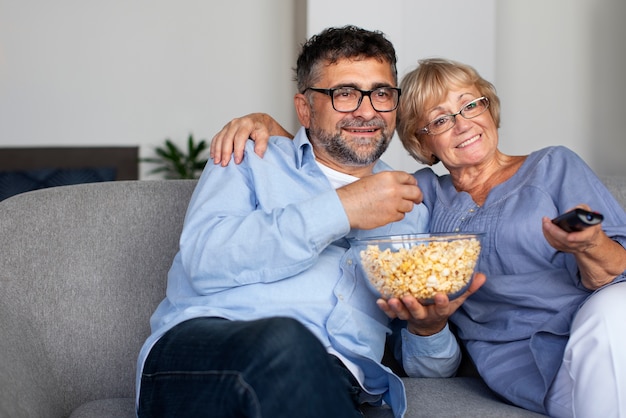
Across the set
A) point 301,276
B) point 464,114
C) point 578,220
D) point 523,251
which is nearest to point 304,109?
point 464,114

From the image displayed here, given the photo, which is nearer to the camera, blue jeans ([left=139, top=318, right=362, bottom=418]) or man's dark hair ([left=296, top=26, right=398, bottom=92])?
blue jeans ([left=139, top=318, right=362, bottom=418])

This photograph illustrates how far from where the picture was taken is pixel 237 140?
177 centimetres

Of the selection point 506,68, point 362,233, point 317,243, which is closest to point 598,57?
point 506,68

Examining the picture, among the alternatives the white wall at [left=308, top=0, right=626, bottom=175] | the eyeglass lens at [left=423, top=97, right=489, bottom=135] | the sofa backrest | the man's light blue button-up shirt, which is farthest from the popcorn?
the white wall at [left=308, top=0, right=626, bottom=175]

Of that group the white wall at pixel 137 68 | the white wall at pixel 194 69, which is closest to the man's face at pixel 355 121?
the white wall at pixel 194 69

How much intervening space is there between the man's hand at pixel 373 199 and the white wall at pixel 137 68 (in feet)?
12.4

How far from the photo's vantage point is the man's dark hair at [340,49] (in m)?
1.86

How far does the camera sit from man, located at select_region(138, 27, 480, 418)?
1190 mm

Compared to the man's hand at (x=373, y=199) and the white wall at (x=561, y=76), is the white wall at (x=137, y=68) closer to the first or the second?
the white wall at (x=561, y=76)

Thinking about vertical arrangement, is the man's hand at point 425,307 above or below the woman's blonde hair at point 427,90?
below

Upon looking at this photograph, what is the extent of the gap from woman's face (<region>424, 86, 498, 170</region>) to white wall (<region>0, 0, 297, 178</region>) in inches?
132

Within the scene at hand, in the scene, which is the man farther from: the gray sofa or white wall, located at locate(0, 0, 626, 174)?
white wall, located at locate(0, 0, 626, 174)

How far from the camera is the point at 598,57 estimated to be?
4.47 m

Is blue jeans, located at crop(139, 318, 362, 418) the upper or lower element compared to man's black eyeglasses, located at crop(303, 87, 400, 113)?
lower
